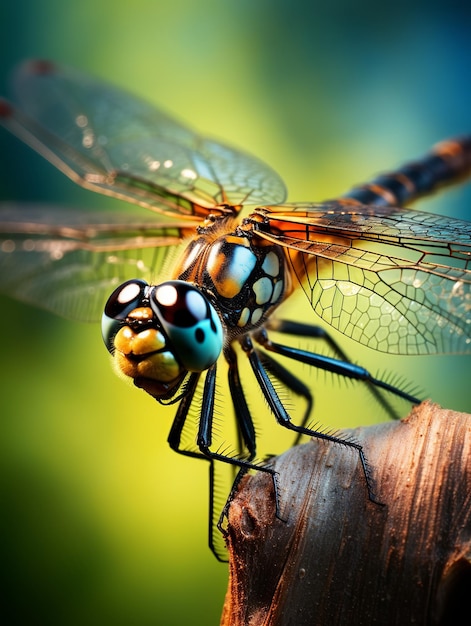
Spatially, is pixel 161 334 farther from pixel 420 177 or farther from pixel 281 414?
pixel 420 177

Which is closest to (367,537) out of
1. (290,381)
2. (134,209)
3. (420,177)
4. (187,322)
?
(187,322)

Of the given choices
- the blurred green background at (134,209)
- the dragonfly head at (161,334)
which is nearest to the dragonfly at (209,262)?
the dragonfly head at (161,334)

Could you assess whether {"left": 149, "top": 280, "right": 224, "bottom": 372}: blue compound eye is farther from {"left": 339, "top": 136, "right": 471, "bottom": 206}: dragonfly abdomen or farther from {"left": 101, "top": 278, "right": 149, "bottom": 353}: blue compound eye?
{"left": 339, "top": 136, "right": 471, "bottom": 206}: dragonfly abdomen

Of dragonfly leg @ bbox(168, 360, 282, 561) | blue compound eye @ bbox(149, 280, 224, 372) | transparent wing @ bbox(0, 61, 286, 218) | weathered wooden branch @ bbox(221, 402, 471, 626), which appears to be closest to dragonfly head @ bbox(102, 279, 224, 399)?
blue compound eye @ bbox(149, 280, 224, 372)

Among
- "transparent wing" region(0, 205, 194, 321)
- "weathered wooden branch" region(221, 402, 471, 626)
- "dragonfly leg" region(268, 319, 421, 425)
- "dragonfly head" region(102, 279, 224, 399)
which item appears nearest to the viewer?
"weathered wooden branch" region(221, 402, 471, 626)

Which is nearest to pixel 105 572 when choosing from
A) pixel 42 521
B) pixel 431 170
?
pixel 42 521

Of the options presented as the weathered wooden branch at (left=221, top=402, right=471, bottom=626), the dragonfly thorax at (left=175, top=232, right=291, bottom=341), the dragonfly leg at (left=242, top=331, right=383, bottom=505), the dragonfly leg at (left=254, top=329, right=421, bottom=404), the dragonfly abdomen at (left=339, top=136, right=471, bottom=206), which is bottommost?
the weathered wooden branch at (left=221, top=402, right=471, bottom=626)

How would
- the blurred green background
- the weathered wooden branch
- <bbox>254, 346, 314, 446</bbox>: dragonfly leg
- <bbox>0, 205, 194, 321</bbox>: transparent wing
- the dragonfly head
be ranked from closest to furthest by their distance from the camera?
the weathered wooden branch < the dragonfly head < <bbox>254, 346, 314, 446</bbox>: dragonfly leg < <bbox>0, 205, 194, 321</bbox>: transparent wing < the blurred green background
